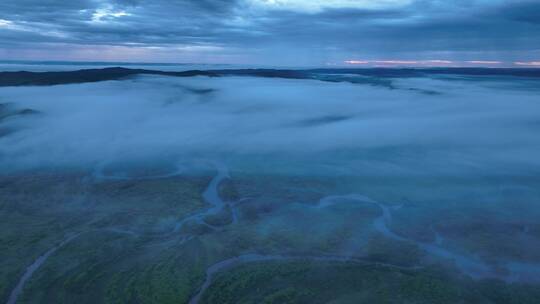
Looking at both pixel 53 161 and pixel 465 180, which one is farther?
pixel 53 161

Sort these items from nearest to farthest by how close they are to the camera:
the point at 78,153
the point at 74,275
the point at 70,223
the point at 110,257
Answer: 1. the point at 74,275
2. the point at 110,257
3. the point at 70,223
4. the point at 78,153

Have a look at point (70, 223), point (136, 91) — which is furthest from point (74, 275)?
point (136, 91)

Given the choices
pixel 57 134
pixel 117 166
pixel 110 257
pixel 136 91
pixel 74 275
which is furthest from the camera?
Result: pixel 136 91

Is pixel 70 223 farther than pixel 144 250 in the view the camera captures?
Yes

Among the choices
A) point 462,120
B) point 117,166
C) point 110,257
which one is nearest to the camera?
point 110,257

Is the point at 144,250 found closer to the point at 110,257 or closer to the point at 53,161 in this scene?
the point at 110,257

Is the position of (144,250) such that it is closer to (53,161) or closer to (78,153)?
(53,161)

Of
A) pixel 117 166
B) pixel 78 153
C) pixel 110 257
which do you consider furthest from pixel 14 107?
pixel 110 257

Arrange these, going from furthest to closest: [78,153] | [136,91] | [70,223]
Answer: [136,91] < [78,153] < [70,223]
